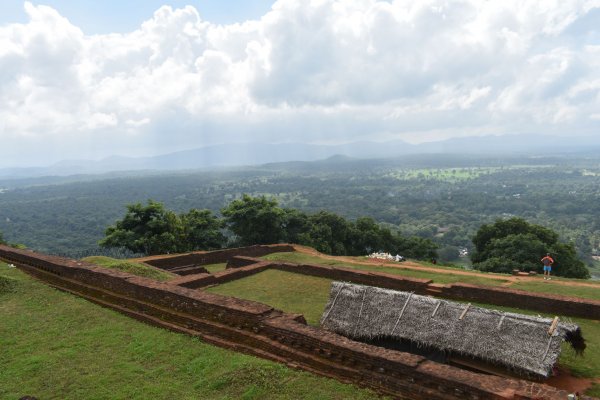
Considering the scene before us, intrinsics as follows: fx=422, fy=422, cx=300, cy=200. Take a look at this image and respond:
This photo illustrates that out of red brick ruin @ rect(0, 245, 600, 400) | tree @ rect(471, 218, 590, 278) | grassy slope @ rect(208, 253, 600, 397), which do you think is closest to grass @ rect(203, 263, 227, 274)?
A: grassy slope @ rect(208, 253, 600, 397)

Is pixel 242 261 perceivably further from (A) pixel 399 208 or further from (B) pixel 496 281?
(A) pixel 399 208

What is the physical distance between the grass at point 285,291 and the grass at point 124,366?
3.61m

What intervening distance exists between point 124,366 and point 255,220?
2337 cm

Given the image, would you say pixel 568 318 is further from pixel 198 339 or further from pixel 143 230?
pixel 143 230

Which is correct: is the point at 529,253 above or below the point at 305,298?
below

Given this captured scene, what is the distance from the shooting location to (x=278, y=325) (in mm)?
7715

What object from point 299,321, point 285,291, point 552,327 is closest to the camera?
point 552,327

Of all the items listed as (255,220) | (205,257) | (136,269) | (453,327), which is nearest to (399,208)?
(255,220)

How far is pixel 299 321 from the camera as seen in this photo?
8305 millimetres

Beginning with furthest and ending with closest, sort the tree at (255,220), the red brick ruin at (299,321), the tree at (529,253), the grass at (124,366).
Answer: the tree at (255,220), the tree at (529,253), the grass at (124,366), the red brick ruin at (299,321)

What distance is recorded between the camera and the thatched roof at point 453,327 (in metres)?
7.56

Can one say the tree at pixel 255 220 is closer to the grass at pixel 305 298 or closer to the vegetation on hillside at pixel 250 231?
the vegetation on hillside at pixel 250 231

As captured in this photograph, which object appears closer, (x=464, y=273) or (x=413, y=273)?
(x=413, y=273)

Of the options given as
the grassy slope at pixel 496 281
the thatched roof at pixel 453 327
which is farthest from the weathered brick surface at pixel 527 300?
the thatched roof at pixel 453 327
